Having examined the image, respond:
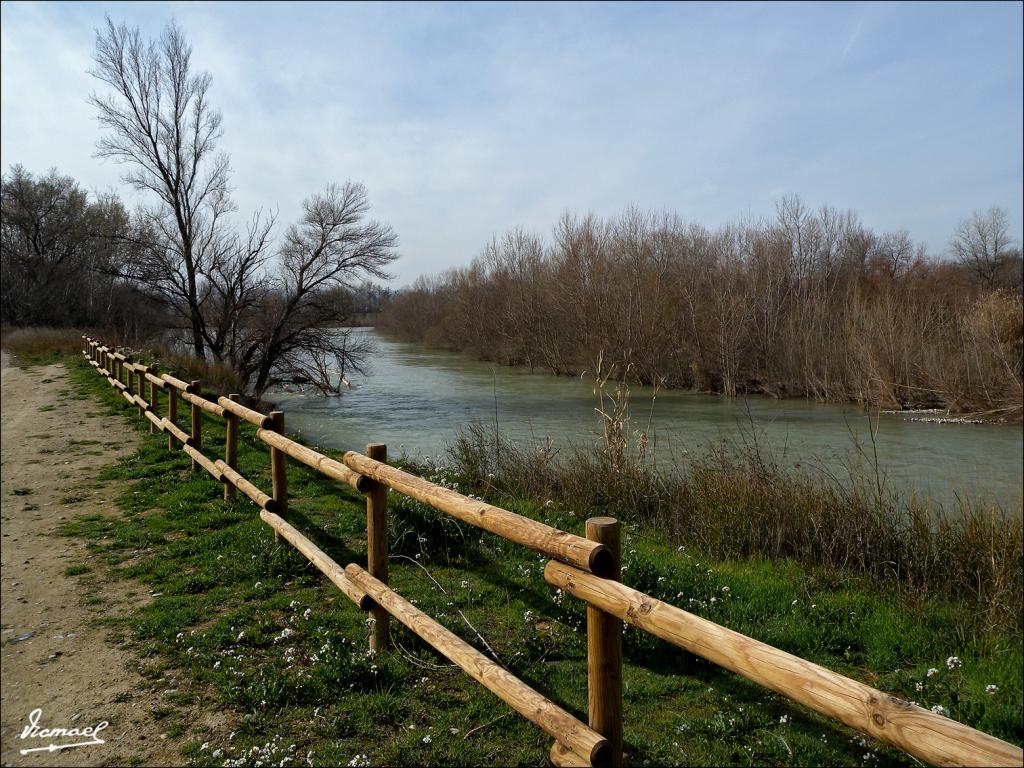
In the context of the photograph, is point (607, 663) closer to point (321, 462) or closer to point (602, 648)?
point (602, 648)

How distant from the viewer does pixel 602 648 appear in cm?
292

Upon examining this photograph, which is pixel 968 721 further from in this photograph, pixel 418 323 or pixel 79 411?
pixel 418 323

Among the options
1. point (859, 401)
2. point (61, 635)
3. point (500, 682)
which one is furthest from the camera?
point (859, 401)

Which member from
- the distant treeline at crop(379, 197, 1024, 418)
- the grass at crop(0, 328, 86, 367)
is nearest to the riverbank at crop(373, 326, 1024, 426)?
the distant treeline at crop(379, 197, 1024, 418)

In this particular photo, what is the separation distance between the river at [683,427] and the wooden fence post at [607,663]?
504 centimetres

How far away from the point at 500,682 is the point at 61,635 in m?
3.38

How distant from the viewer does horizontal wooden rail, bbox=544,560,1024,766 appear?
5.98ft

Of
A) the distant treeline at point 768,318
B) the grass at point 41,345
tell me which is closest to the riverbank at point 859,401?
the distant treeline at point 768,318

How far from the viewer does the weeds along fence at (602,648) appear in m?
1.96

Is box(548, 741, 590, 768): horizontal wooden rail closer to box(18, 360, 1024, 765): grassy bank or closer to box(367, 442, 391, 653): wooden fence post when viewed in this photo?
box(18, 360, 1024, 765): grassy bank

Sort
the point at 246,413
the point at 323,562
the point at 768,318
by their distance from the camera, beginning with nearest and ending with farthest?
1. the point at 323,562
2. the point at 246,413
3. the point at 768,318

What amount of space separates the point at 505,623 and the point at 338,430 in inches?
587

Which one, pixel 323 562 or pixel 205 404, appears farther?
pixel 205 404

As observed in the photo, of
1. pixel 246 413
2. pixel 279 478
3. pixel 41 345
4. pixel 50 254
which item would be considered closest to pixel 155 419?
pixel 246 413
